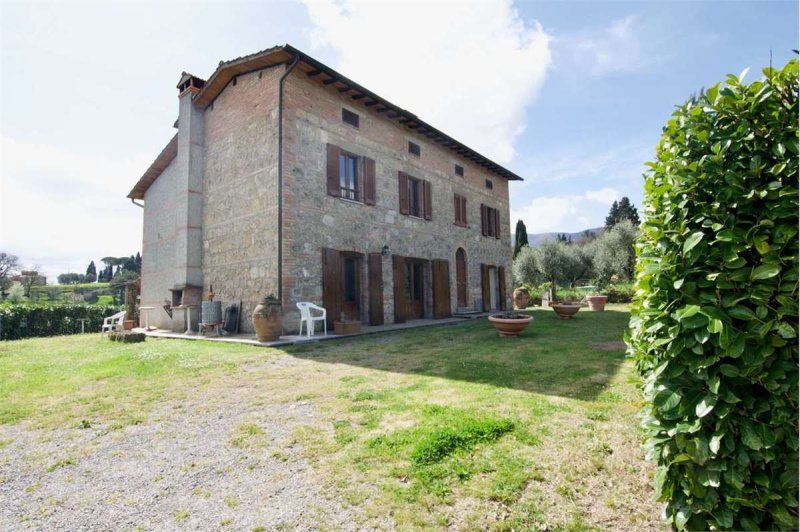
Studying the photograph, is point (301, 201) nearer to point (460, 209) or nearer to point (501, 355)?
point (501, 355)

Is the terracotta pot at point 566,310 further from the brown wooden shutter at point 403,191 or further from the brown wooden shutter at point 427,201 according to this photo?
the brown wooden shutter at point 403,191

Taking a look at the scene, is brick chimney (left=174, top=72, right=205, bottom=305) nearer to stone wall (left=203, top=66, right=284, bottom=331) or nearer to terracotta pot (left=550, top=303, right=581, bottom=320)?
stone wall (left=203, top=66, right=284, bottom=331)

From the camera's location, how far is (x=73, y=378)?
5109mm

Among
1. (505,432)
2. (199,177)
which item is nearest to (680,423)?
(505,432)

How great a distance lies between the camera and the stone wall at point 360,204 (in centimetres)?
910

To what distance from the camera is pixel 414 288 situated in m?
12.8

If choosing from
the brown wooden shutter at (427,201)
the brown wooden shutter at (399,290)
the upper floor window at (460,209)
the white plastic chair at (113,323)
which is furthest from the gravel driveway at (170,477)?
the upper floor window at (460,209)

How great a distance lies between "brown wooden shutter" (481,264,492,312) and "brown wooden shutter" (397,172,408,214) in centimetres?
553

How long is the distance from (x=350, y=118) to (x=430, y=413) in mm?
9447

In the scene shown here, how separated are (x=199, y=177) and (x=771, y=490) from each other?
12995mm

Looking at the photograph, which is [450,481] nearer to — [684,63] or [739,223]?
[739,223]

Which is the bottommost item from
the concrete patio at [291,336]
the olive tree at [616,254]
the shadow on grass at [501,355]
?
the shadow on grass at [501,355]

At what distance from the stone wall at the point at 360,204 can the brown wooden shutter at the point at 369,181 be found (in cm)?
19

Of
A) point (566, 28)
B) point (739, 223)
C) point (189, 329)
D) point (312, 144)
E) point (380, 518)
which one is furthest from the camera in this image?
point (189, 329)
